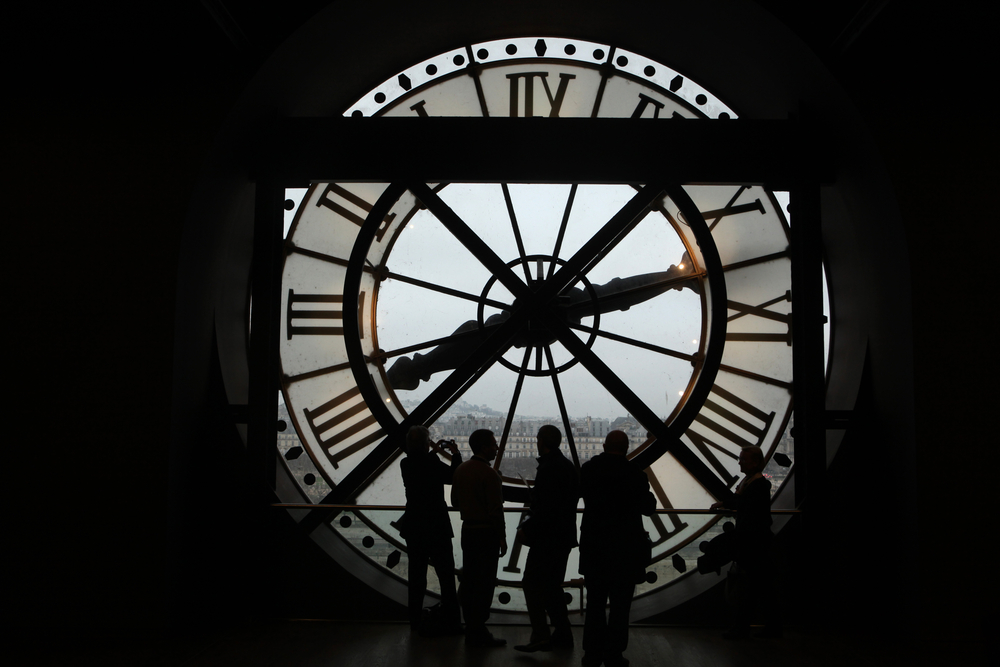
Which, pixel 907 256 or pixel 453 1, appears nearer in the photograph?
pixel 907 256

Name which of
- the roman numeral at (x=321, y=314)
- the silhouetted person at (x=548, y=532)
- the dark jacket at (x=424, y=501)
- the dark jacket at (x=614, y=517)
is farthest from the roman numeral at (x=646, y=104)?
the dark jacket at (x=424, y=501)

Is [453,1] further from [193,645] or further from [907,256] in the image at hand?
[193,645]

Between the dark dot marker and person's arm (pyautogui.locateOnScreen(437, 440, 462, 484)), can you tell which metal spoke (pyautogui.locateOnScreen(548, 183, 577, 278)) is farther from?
the dark dot marker

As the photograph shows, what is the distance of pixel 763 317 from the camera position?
376 cm

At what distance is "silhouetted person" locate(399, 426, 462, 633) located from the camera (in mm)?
2881

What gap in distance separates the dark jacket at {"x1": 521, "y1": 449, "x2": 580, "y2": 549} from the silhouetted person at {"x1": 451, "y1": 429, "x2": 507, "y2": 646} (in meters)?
0.15

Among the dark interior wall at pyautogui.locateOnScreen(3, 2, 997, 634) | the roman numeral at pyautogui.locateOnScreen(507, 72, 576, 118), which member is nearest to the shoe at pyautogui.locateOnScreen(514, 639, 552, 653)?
the dark interior wall at pyautogui.locateOnScreen(3, 2, 997, 634)

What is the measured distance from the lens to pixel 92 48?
2.81 metres

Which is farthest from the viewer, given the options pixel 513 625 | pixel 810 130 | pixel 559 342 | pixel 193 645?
pixel 559 342

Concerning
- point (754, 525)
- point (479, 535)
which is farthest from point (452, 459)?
point (754, 525)

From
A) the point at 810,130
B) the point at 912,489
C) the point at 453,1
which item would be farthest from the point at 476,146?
the point at 912,489

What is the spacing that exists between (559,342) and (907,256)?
1.65m

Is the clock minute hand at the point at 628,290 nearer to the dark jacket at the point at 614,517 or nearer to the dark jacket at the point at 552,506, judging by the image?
the dark jacket at the point at 552,506

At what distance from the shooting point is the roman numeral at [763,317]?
12.2 feet
